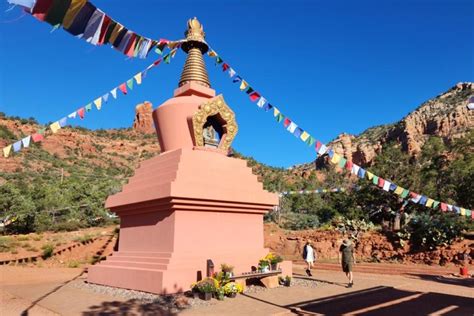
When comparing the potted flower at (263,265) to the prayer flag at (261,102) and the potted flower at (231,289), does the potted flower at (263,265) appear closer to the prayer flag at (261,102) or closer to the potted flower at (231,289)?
the potted flower at (231,289)

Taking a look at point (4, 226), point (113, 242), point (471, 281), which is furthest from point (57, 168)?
point (471, 281)

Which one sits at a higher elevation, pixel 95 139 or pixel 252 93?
pixel 95 139

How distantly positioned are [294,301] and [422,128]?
91.9 m

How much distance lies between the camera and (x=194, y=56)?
13.0 metres

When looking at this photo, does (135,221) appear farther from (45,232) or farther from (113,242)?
(45,232)

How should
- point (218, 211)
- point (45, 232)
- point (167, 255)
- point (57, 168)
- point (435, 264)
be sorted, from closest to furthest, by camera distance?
point (167, 255) < point (218, 211) < point (435, 264) < point (45, 232) < point (57, 168)

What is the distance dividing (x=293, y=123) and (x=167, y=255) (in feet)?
20.5

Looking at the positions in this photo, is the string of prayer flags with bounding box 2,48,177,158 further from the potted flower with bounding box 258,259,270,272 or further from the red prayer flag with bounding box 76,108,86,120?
the potted flower with bounding box 258,259,270,272

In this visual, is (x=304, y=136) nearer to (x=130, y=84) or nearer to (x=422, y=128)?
(x=130, y=84)

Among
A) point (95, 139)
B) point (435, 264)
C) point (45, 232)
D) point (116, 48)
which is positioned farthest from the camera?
point (95, 139)

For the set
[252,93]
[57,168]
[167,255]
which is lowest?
[167,255]

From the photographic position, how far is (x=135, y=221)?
11273 mm

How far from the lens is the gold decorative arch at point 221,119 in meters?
11.4

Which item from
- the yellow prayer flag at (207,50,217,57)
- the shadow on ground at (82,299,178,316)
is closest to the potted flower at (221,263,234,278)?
the shadow on ground at (82,299,178,316)
